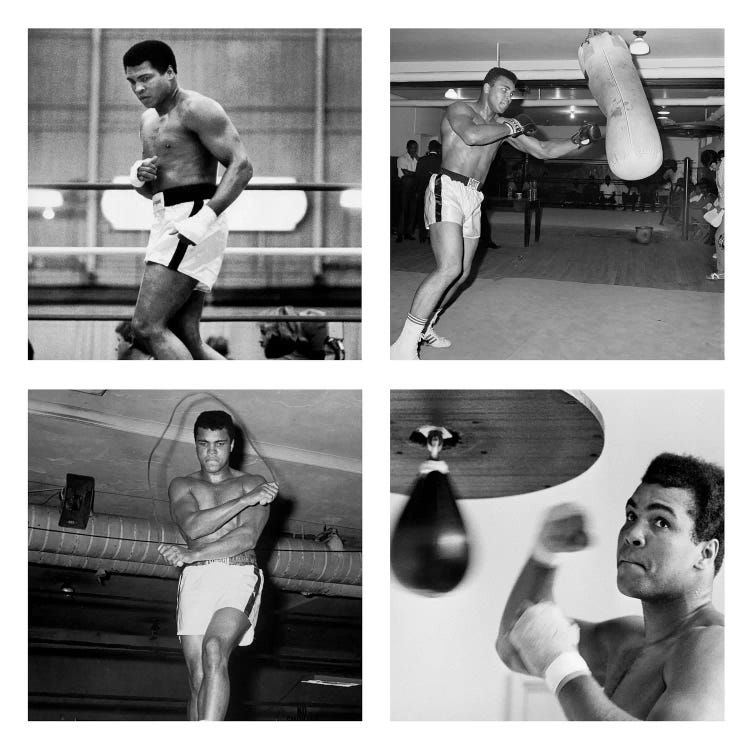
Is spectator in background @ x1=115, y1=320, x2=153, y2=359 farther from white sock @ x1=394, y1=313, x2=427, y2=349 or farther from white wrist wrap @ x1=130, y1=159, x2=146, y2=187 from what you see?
white sock @ x1=394, y1=313, x2=427, y2=349

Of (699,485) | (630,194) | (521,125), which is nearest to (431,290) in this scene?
(521,125)

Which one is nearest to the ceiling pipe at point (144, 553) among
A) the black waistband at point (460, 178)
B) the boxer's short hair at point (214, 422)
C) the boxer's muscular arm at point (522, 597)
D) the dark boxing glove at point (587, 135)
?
the boxer's short hair at point (214, 422)

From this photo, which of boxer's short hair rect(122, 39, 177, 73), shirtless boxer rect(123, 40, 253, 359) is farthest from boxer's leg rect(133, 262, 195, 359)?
boxer's short hair rect(122, 39, 177, 73)

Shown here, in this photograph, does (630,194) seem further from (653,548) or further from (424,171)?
(653,548)

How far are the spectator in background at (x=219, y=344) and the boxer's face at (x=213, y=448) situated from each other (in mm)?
246

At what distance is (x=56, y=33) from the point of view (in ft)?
9.02

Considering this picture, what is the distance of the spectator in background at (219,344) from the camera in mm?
2746

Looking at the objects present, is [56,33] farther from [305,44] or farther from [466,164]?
[466,164]

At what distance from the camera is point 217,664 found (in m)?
2.67

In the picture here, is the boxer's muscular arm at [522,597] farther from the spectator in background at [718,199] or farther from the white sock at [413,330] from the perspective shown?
the spectator in background at [718,199]

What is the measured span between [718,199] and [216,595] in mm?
2033

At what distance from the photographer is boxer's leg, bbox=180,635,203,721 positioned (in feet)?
8.75
